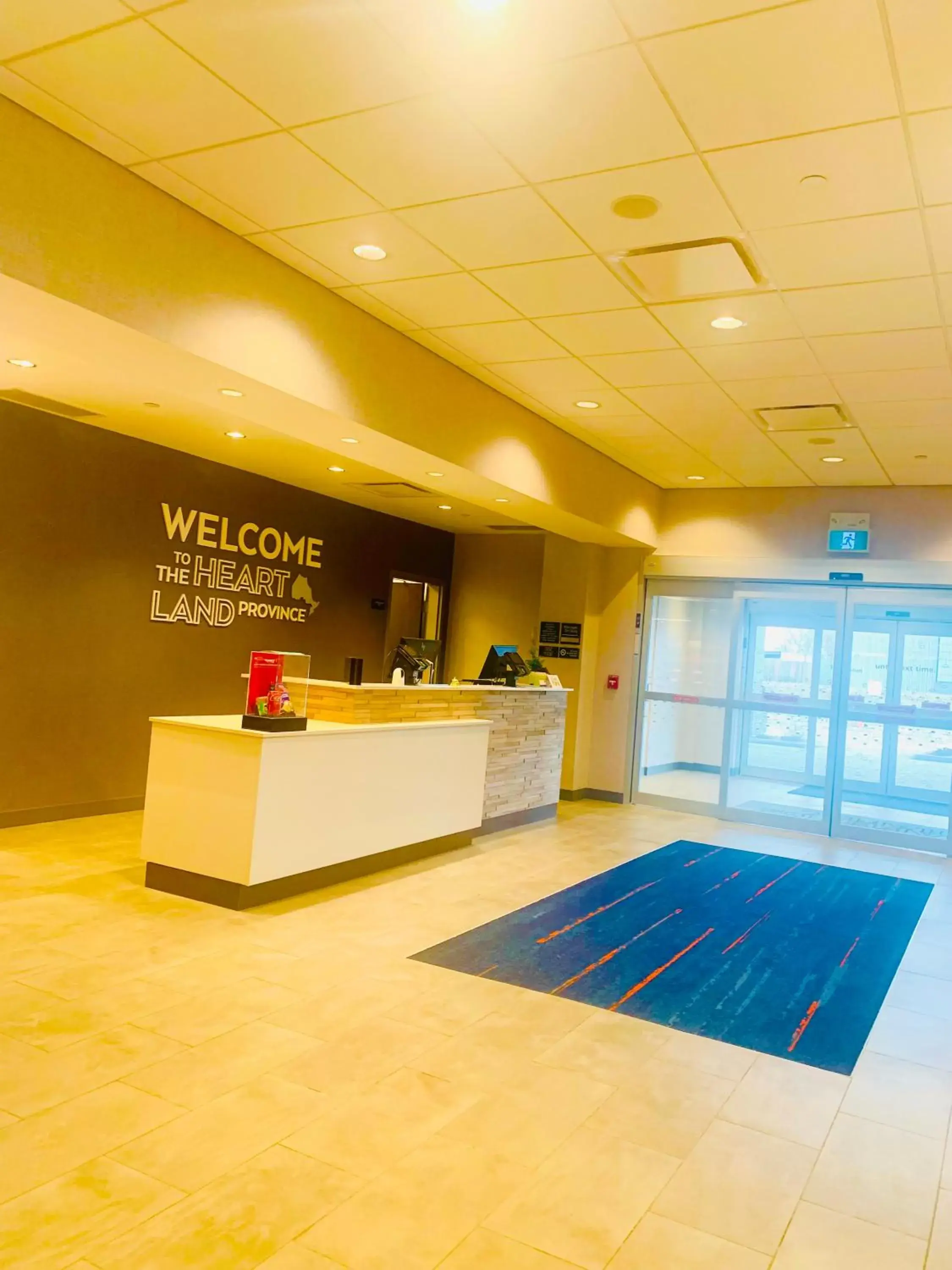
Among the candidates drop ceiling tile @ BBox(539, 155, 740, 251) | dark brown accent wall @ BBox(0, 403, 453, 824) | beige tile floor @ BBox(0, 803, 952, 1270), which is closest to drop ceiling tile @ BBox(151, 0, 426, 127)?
drop ceiling tile @ BBox(539, 155, 740, 251)

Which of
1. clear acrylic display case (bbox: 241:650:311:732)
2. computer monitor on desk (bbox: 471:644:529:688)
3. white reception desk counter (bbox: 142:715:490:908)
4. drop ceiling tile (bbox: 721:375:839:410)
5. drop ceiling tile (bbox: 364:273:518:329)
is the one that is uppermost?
drop ceiling tile (bbox: 364:273:518:329)

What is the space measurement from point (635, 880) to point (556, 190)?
14.9 ft

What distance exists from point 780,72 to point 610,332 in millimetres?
2383

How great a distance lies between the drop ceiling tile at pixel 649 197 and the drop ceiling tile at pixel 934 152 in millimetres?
717

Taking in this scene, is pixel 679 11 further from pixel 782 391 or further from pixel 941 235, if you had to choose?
pixel 782 391

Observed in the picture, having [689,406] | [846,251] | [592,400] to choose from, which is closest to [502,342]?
[592,400]

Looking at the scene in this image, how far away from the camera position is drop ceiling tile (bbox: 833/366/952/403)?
5527 mm

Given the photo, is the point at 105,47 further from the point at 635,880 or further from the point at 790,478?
the point at 790,478

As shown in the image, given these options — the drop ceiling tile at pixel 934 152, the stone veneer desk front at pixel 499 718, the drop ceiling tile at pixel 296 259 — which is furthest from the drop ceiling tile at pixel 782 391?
the stone veneer desk front at pixel 499 718

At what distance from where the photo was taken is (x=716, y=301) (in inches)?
186

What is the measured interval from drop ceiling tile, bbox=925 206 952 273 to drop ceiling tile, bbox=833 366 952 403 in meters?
1.43

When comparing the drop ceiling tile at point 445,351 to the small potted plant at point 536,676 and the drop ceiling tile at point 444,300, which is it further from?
the small potted plant at point 536,676

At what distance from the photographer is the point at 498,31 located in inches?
112

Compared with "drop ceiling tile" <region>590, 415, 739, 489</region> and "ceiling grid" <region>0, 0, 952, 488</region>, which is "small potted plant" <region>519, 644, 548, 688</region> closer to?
"drop ceiling tile" <region>590, 415, 739, 489</region>
